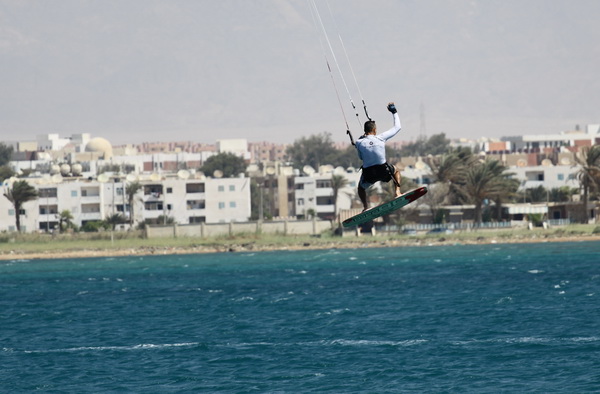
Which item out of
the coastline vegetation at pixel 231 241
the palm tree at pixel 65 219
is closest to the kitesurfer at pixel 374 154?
the coastline vegetation at pixel 231 241

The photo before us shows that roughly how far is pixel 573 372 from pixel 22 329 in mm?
37380

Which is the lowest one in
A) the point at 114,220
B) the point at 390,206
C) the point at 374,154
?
the point at 390,206

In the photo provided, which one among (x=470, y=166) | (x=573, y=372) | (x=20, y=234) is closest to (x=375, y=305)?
(x=573, y=372)

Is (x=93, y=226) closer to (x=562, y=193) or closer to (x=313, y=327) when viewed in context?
(x=562, y=193)

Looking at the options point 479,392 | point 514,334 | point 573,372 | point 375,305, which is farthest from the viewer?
point 375,305

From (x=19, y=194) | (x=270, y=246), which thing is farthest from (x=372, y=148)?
(x=19, y=194)

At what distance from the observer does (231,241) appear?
509 feet

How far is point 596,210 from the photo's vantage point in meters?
153

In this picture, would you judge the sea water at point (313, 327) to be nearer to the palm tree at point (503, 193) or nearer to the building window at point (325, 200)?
the palm tree at point (503, 193)

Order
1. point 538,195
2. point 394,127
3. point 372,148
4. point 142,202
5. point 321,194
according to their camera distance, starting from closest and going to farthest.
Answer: point 394,127, point 372,148, point 538,195, point 142,202, point 321,194

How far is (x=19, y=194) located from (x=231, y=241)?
28820 mm

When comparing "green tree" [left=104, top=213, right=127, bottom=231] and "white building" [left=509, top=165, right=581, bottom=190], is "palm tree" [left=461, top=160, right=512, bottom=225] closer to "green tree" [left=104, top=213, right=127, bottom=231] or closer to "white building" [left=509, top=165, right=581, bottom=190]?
"white building" [left=509, top=165, right=581, bottom=190]

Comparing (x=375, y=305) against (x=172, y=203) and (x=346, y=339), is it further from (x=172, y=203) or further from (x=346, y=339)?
(x=172, y=203)

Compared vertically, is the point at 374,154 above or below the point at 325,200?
below
